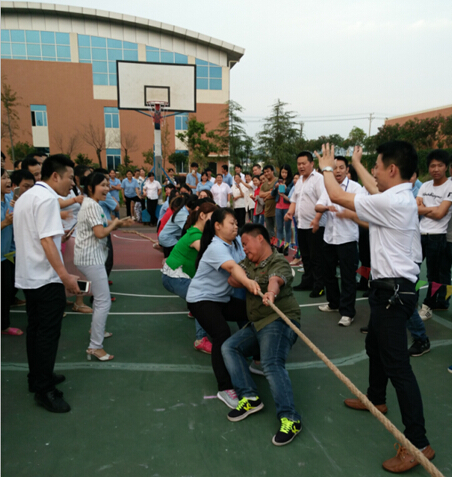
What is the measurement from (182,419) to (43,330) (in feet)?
3.77

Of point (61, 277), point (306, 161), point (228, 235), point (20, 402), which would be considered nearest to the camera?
point (61, 277)

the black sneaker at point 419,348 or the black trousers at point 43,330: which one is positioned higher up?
the black trousers at point 43,330

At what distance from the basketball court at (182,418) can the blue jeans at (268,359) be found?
0.19m

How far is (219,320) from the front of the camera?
3098 mm

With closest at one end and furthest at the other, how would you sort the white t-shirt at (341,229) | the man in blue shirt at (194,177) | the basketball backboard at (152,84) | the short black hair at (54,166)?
the short black hair at (54,166) → the white t-shirt at (341,229) → the man in blue shirt at (194,177) → the basketball backboard at (152,84)

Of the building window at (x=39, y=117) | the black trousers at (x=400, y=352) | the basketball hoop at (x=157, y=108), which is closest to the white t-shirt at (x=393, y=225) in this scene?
the black trousers at (x=400, y=352)

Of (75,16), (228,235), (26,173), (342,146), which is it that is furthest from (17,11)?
(342,146)

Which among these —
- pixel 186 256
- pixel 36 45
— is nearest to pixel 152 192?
pixel 186 256

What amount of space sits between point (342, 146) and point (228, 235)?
64073 millimetres

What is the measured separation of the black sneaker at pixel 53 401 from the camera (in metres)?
2.74

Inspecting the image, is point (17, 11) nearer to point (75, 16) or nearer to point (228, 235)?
point (75, 16)

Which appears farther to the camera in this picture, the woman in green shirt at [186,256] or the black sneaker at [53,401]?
the woman in green shirt at [186,256]

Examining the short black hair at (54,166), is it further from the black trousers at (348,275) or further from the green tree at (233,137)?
the green tree at (233,137)

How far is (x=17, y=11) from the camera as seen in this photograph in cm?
3444
